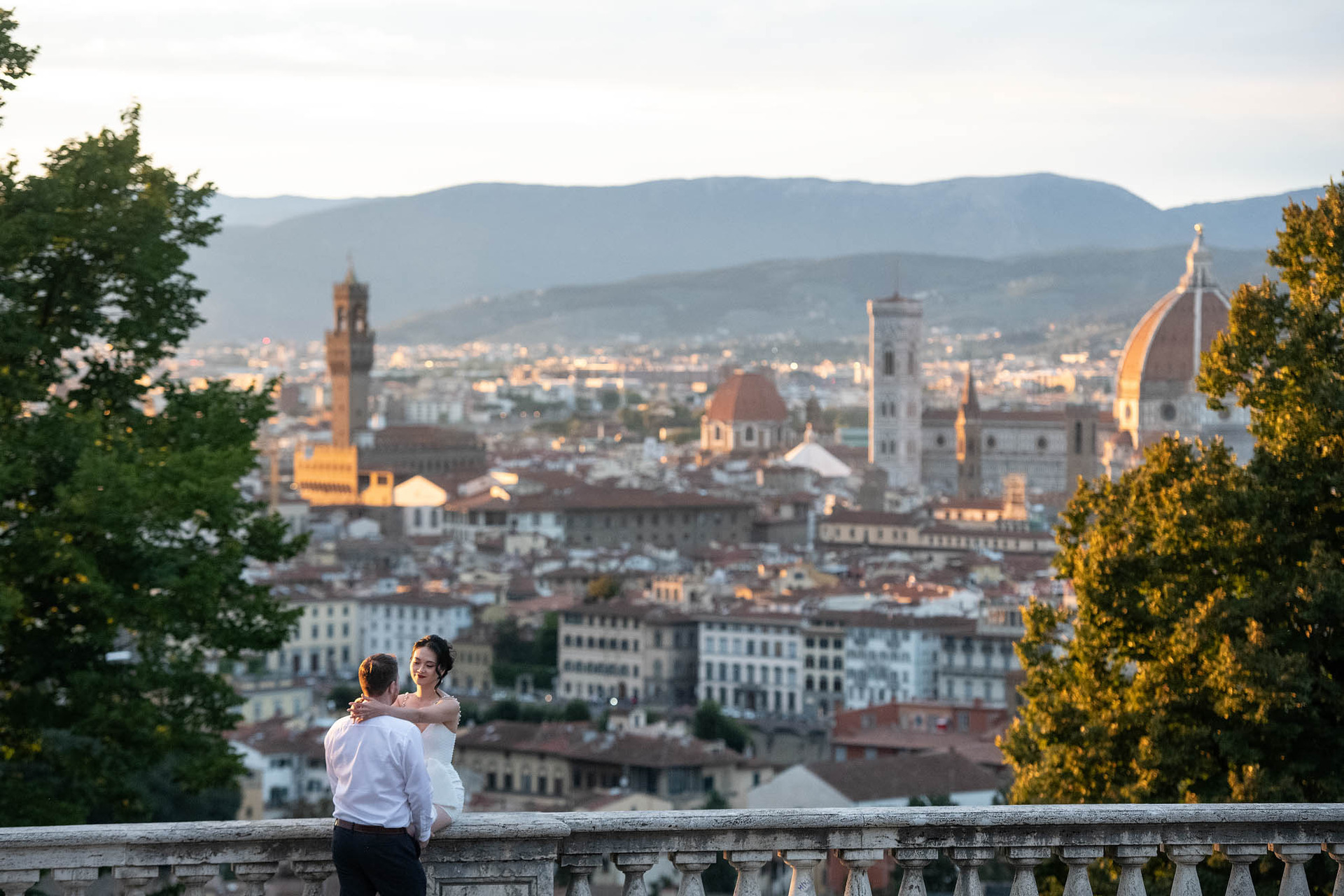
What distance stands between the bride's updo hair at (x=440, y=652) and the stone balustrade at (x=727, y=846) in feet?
1.45

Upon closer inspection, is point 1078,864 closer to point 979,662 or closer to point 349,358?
point 979,662

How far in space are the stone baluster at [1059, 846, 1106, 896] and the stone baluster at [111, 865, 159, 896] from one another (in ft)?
8.60

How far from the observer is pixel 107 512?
1140 cm

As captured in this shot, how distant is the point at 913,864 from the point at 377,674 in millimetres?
1696

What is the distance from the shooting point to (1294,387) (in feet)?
36.6

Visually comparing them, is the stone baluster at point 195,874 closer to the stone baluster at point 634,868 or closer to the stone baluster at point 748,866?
the stone baluster at point 634,868

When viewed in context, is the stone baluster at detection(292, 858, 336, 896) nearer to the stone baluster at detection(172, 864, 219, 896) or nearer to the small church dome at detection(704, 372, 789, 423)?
the stone baluster at detection(172, 864, 219, 896)

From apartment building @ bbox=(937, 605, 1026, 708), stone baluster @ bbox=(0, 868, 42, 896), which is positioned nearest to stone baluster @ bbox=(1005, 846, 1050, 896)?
stone baluster @ bbox=(0, 868, 42, 896)

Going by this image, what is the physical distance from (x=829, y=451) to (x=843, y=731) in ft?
271

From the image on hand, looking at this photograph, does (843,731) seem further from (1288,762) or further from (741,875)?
(741,875)

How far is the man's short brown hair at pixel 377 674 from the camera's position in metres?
5.86

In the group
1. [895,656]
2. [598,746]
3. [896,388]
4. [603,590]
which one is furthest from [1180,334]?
[598,746]

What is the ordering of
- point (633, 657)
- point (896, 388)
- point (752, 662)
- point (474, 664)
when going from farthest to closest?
point (896, 388), point (474, 664), point (633, 657), point (752, 662)

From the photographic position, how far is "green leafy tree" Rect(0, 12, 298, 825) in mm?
11602
